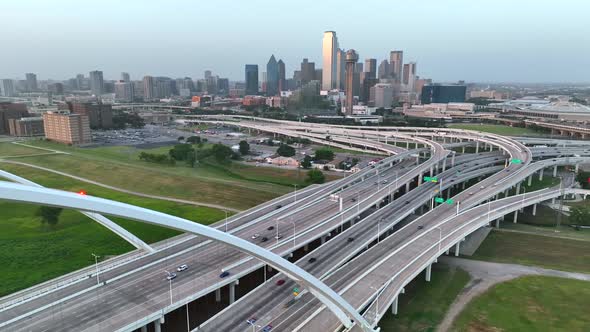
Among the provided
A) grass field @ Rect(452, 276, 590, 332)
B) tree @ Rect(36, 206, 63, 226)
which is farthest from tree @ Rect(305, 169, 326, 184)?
tree @ Rect(36, 206, 63, 226)

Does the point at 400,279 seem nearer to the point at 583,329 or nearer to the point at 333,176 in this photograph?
the point at 583,329

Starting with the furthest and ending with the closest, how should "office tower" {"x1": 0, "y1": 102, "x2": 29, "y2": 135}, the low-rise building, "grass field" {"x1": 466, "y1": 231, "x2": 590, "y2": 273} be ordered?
"office tower" {"x1": 0, "y1": 102, "x2": 29, "y2": 135}
the low-rise building
"grass field" {"x1": 466, "y1": 231, "x2": 590, "y2": 273}

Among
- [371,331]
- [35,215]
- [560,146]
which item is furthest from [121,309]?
[560,146]

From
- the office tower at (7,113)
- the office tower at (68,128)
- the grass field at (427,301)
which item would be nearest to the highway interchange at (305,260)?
the grass field at (427,301)

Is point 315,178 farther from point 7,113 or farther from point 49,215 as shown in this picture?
point 7,113

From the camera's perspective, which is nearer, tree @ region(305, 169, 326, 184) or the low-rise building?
tree @ region(305, 169, 326, 184)

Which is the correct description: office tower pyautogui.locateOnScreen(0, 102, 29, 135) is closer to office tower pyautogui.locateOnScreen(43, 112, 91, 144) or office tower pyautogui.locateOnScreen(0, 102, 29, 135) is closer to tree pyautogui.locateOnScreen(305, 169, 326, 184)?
office tower pyautogui.locateOnScreen(43, 112, 91, 144)

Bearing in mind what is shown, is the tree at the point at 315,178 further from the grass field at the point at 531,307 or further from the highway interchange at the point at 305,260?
the grass field at the point at 531,307
